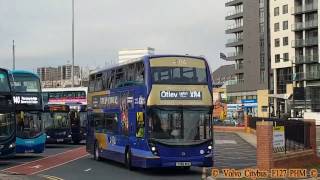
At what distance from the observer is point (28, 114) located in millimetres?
30078

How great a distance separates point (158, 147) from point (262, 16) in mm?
102454

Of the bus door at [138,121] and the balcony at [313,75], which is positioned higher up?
the balcony at [313,75]

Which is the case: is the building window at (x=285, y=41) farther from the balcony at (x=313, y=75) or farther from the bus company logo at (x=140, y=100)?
the bus company logo at (x=140, y=100)

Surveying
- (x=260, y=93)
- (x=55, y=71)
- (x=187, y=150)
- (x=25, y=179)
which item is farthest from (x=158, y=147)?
(x=55, y=71)

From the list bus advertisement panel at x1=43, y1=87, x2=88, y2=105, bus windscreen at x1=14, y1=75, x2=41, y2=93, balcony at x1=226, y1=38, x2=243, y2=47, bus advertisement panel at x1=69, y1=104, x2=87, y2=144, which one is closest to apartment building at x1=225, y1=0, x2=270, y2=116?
balcony at x1=226, y1=38, x2=243, y2=47

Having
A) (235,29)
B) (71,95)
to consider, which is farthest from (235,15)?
(71,95)

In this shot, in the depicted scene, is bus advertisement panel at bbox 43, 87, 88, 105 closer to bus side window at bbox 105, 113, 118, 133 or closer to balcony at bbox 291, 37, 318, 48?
bus side window at bbox 105, 113, 118, 133

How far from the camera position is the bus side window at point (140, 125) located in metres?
20.8

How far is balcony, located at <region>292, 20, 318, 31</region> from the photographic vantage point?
10116 cm

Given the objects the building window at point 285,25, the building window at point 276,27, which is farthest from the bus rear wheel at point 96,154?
the building window at point 276,27

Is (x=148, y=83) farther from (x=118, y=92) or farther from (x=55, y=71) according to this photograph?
(x=55, y=71)

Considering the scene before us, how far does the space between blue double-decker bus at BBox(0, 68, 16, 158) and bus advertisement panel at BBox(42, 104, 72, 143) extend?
15.2 metres

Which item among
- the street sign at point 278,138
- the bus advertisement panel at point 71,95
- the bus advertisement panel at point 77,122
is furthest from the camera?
the bus advertisement panel at point 71,95

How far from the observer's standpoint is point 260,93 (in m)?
117
